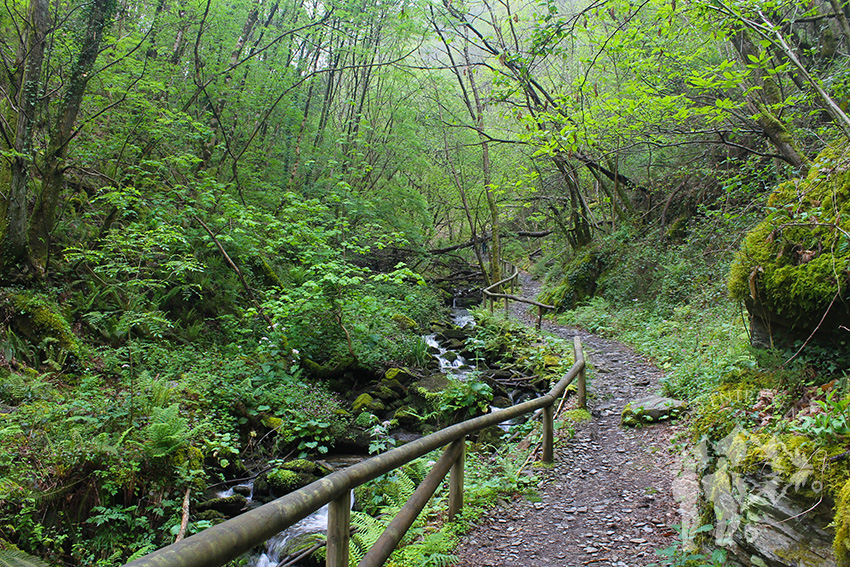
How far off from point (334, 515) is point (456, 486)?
2044 mm

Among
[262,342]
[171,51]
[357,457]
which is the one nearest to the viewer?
[357,457]

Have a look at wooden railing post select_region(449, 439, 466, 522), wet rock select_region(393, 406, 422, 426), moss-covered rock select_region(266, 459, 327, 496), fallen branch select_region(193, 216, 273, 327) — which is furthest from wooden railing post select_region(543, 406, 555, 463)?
fallen branch select_region(193, 216, 273, 327)

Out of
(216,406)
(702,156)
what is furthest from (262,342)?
(702,156)

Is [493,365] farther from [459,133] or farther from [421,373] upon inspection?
[459,133]

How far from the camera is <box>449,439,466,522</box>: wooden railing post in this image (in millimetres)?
3923

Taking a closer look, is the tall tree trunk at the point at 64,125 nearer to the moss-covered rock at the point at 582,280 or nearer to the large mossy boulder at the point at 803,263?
the large mossy boulder at the point at 803,263

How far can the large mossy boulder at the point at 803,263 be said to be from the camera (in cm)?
350

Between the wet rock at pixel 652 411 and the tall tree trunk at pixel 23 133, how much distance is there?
34.2ft

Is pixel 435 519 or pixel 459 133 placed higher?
pixel 459 133

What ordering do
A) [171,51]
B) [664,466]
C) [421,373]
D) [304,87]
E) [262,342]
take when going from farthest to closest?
1. [304,87]
2. [171,51]
3. [421,373]
4. [262,342]
5. [664,466]

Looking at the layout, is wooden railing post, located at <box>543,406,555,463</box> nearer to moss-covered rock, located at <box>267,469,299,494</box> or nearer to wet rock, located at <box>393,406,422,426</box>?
moss-covered rock, located at <box>267,469,299,494</box>

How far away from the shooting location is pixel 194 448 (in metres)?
6.23

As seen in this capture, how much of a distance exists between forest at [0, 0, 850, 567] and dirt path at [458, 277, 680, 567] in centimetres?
41

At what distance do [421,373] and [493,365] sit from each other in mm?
1911
